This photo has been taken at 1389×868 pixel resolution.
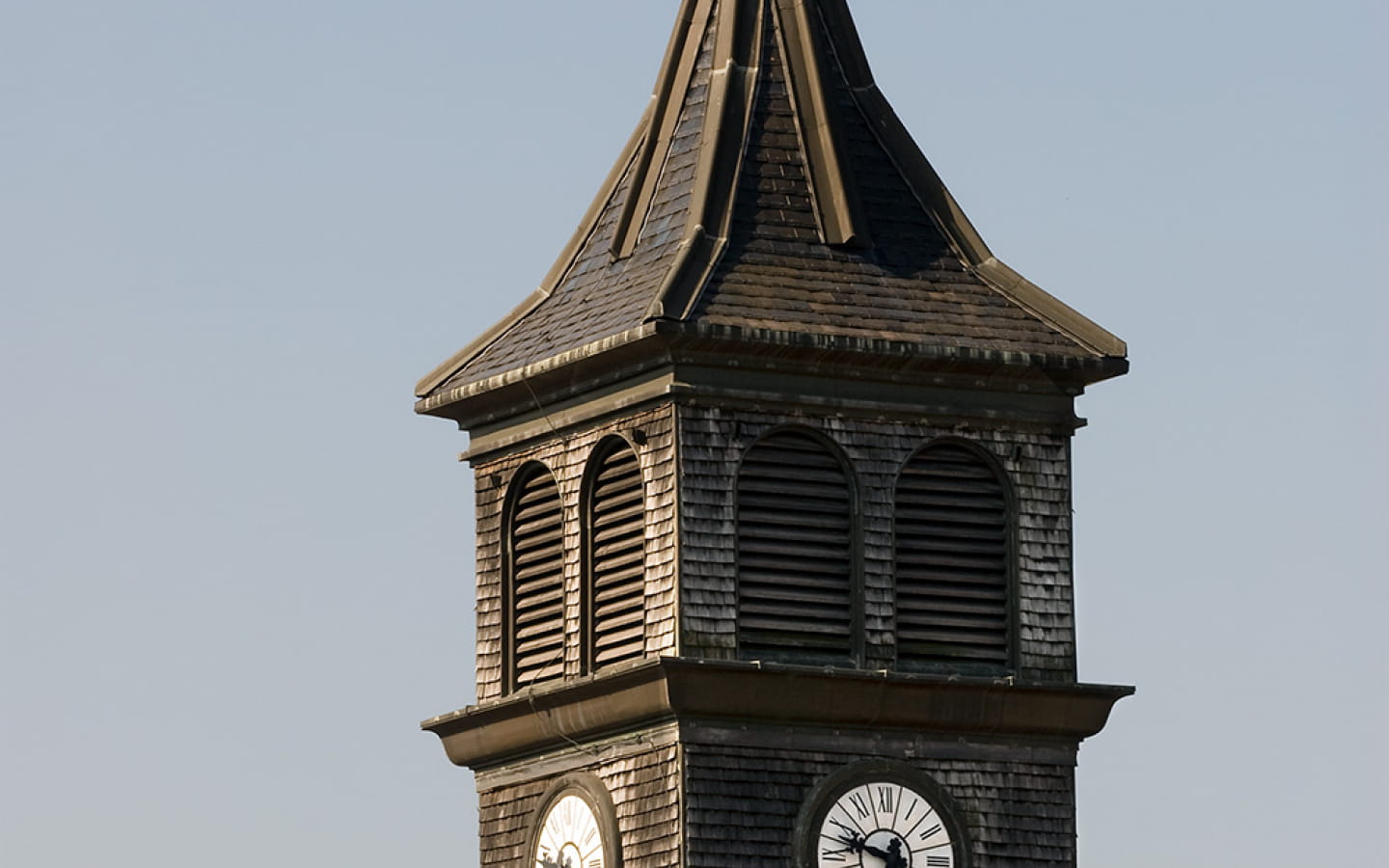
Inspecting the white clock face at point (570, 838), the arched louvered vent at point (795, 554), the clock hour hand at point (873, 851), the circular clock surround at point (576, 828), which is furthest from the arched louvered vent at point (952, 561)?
the white clock face at point (570, 838)

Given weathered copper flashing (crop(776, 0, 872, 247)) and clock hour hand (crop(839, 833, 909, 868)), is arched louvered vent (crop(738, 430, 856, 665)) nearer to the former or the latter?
clock hour hand (crop(839, 833, 909, 868))

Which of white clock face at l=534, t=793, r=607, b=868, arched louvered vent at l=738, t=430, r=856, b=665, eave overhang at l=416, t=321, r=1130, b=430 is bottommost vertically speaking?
white clock face at l=534, t=793, r=607, b=868

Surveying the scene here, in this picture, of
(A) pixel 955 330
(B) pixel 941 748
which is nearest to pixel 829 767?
(B) pixel 941 748

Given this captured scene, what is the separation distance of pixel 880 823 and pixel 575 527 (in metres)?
4.76

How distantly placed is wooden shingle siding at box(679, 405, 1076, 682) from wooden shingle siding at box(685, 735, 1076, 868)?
3.29 feet

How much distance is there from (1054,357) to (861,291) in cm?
222

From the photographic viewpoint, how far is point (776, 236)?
53594mm

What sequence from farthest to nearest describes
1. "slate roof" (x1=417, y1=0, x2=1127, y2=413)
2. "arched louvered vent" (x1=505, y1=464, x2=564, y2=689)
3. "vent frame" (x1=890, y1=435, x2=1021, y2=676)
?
"arched louvered vent" (x1=505, y1=464, x2=564, y2=689) < "slate roof" (x1=417, y1=0, x2=1127, y2=413) < "vent frame" (x1=890, y1=435, x2=1021, y2=676)

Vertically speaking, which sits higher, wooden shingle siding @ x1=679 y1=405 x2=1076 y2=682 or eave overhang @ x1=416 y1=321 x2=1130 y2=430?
eave overhang @ x1=416 y1=321 x2=1130 y2=430

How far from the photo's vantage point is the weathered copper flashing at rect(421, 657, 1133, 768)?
168 feet

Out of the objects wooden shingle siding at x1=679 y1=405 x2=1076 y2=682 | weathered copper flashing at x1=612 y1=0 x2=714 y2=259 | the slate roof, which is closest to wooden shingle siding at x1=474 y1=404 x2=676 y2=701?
wooden shingle siding at x1=679 y1=405 x2=1076 y2=682

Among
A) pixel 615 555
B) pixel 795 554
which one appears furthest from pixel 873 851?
pixel 615 555

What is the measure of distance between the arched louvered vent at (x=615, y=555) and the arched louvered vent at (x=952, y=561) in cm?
280

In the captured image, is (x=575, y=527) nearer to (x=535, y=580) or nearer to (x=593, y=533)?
(x=593, y=533)
